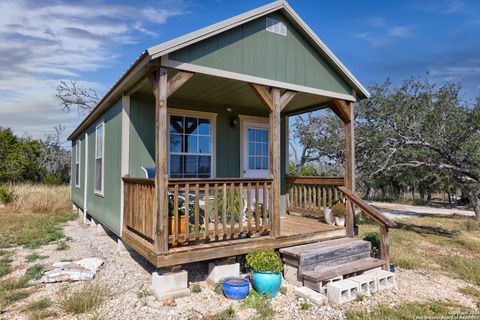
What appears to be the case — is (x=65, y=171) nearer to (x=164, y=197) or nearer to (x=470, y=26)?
(x=164, y=197)

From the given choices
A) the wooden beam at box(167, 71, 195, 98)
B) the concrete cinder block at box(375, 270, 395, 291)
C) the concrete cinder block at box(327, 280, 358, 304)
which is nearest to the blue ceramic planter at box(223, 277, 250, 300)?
the concrete cinder block at box(327, 280, 358, 304)

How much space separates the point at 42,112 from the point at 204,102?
26797 millimetres

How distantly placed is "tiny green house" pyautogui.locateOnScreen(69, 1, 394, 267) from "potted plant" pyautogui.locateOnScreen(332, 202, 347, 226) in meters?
0.34

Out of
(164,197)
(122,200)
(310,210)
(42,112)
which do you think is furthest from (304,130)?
(42,112)

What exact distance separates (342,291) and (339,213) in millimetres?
2257

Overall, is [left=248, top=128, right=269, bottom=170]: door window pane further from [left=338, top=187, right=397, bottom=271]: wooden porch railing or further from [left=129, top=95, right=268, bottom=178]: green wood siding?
[left=338, top=187, right=397, bottom=271]: wooden porch railing

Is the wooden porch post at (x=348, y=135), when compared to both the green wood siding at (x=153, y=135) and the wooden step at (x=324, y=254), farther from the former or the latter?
the green wood siding at (x=153, y=135)

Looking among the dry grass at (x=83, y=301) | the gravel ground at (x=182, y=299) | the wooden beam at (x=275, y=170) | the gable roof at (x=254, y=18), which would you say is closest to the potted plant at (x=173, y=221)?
the gravel ground at (x=182, y=299)

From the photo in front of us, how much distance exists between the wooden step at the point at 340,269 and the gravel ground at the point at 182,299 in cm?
33

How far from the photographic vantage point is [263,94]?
4785mm

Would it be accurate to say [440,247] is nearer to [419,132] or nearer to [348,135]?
[348,135]

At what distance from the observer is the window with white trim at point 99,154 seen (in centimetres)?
696

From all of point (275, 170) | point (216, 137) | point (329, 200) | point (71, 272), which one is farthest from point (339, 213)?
point (71, 272)

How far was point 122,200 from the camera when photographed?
5.35 m
